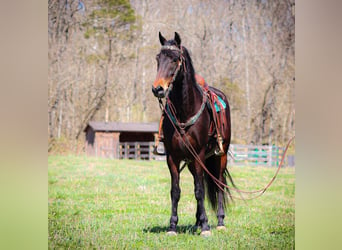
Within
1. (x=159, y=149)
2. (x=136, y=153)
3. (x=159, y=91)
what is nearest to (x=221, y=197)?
(x=159, y=149)

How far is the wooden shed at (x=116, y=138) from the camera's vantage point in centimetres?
873

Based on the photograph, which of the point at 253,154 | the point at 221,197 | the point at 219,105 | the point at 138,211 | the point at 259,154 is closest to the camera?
the point at 219,105

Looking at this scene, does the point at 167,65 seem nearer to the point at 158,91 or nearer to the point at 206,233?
the point at 158,91

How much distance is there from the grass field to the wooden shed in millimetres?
568

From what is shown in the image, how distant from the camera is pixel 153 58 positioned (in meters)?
6.64

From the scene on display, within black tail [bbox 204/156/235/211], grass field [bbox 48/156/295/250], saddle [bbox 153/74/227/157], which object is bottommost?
grass field [bbox 48/156/295/250]

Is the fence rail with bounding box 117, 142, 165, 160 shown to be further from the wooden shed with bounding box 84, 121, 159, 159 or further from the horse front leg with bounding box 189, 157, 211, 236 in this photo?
the horse front leg with bounding box 189, 157, 211, 236

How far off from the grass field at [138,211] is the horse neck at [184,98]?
4.10ft

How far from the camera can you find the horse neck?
401cm

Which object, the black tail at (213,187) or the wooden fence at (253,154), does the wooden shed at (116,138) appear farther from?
the black tail at (213,187)

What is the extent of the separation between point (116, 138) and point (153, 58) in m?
4.77

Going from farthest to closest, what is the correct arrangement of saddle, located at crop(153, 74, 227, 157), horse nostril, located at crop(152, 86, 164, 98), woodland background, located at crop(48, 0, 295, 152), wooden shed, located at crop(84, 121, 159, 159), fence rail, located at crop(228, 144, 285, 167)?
fence rail, located at crop(228, 144, 285, 167) < wooden shed, located at crop(84, 121, 159, 159) < woodland background, located at crop(48, 0, 295, 152) < saddle, located at crop(153, 74, 227, 157) < horse nostril, located at crop(152, 86, 164, 98)

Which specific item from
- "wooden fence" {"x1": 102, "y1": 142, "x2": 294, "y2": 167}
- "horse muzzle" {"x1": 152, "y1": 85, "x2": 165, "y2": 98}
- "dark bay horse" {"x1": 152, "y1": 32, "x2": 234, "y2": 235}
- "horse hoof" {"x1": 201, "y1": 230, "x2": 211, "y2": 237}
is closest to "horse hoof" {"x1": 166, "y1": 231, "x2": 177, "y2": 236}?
"dark bay horse" {"x1": 152, "y1": 32, "x2": 234, "y2": 235}
